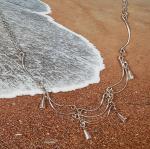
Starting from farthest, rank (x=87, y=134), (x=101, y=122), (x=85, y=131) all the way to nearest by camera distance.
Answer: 1. (x=101, y=122)
2. (x=85, y=131)
3. (x=87, y=134)

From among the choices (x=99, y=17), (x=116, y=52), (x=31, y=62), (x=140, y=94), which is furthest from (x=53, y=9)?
(x=140, y=94)

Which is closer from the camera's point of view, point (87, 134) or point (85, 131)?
point (87, 134)

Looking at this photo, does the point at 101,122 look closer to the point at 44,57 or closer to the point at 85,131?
the point at 85,131

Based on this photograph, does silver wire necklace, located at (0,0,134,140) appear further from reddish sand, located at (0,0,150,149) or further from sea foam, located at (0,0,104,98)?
sea foam, located at (0,0,104,98)

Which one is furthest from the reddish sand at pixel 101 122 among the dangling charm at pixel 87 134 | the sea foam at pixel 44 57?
the sea foam at pixel 44 57

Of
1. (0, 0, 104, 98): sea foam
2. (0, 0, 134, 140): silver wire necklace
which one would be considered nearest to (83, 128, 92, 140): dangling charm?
(0, 0, 134, 140): silver wire necklace

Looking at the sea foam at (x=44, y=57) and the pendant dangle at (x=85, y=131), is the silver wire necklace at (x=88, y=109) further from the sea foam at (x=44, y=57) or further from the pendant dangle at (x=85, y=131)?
the sea foam at (x=44, y=57)

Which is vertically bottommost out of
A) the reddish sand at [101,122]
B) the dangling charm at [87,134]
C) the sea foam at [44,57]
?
the sea foam at [44,57]

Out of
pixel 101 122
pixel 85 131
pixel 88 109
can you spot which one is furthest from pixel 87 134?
pixel 88 109

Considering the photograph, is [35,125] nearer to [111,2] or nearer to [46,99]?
[46,99]
